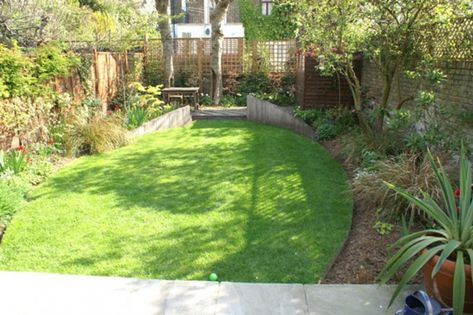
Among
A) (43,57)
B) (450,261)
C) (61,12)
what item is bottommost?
(450,261)

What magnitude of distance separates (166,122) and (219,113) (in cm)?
217

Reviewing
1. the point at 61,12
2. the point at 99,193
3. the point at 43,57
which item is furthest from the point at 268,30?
the point at 99,193

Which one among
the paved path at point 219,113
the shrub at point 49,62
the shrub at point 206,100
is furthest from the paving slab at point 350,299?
the shrub at point 206,100

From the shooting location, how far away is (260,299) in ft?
10.4

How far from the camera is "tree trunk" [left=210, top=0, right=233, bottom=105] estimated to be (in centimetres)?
1291

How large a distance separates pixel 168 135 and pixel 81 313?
21.4 feet

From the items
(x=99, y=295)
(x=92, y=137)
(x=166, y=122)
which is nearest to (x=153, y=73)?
(x=166, y=122)

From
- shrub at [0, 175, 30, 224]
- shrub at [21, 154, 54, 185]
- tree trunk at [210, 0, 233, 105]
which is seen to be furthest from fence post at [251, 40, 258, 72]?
shrub at [0, 175, 30, 224]

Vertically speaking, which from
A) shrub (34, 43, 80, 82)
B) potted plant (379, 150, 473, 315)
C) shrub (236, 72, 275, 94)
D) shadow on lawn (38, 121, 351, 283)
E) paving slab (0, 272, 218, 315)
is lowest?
paving slab (0, 272, 218, 315)

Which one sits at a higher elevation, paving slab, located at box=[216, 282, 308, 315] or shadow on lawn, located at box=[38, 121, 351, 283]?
shadow on lawn, located at box=[38, 121, 351, 283]

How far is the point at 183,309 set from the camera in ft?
9.98

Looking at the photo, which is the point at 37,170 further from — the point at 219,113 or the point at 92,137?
the point at 219,113

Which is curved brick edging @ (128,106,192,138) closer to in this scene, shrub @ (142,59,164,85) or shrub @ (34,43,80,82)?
shrub @ (34,43,80,82)

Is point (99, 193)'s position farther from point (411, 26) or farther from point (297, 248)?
point (411, 26)
